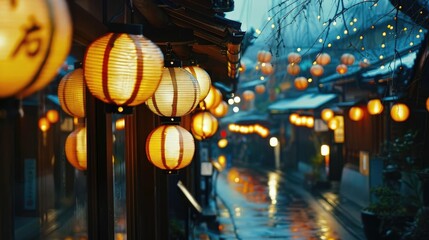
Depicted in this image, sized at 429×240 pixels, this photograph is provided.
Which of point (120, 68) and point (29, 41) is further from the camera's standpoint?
point (120, 68)

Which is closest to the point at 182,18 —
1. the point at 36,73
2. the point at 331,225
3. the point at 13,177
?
the point at 13,177

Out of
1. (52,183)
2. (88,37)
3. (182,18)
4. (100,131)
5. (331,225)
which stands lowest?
(331,225)

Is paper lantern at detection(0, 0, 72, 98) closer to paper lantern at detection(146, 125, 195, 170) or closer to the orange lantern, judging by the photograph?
the orange lantern

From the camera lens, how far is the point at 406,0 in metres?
11.2

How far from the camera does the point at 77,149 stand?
21.7ft

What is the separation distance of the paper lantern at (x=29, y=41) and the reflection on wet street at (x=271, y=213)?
18801 mm

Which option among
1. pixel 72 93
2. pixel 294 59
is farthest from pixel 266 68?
pixel 72 93

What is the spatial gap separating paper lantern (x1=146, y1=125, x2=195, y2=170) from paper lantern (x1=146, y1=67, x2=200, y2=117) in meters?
0.43

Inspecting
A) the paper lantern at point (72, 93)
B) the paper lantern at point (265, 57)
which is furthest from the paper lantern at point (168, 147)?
the paper lantern at point (265, 57)

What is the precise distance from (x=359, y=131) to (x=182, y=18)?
24.7 meters

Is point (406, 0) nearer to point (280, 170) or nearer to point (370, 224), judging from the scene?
point (370, 224)

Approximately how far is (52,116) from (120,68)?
103 centimetres

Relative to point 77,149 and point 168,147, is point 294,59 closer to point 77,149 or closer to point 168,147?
point 168,147

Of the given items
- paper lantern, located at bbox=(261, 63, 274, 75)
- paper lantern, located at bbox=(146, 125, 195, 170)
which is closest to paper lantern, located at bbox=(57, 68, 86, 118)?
paper lantern, located at bbox=(146, 125, 195, 170)
